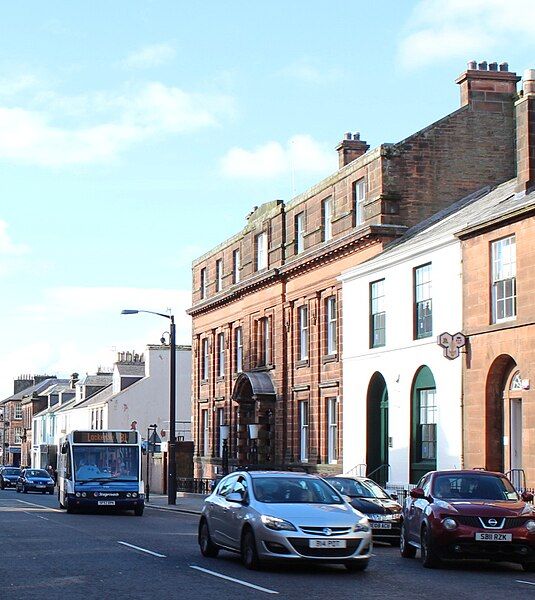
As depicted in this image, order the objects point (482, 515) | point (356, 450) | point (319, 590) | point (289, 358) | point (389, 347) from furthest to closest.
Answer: point (289, 358) < point (356, 450) < point (389, 347) < point (482, 515) < point (319, 590)

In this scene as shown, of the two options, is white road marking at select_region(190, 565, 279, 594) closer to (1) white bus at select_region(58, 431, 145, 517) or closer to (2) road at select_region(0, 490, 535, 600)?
(2) road at select_region(0, 490, 535, 600)

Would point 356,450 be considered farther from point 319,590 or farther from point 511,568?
point 319,590

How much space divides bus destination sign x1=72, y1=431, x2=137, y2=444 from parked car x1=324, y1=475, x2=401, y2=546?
515 inches

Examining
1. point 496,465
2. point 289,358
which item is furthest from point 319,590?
point 289,358

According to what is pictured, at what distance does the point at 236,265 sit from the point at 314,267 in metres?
11.1

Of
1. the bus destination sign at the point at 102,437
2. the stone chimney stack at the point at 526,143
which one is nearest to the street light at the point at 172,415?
the bus destination sign at the point at 102,437

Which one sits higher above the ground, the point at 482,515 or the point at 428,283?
the point at 428,283

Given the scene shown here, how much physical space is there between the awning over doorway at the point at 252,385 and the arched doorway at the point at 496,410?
17904 millimetres

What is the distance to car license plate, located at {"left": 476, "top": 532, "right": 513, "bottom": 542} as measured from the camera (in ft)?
55.8

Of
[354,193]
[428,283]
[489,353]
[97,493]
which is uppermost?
[354,193]

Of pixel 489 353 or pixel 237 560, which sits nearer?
pixel 237 560

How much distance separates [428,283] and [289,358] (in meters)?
13.1

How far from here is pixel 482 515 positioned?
1722 centimetres

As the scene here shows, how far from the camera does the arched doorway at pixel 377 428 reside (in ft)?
120
